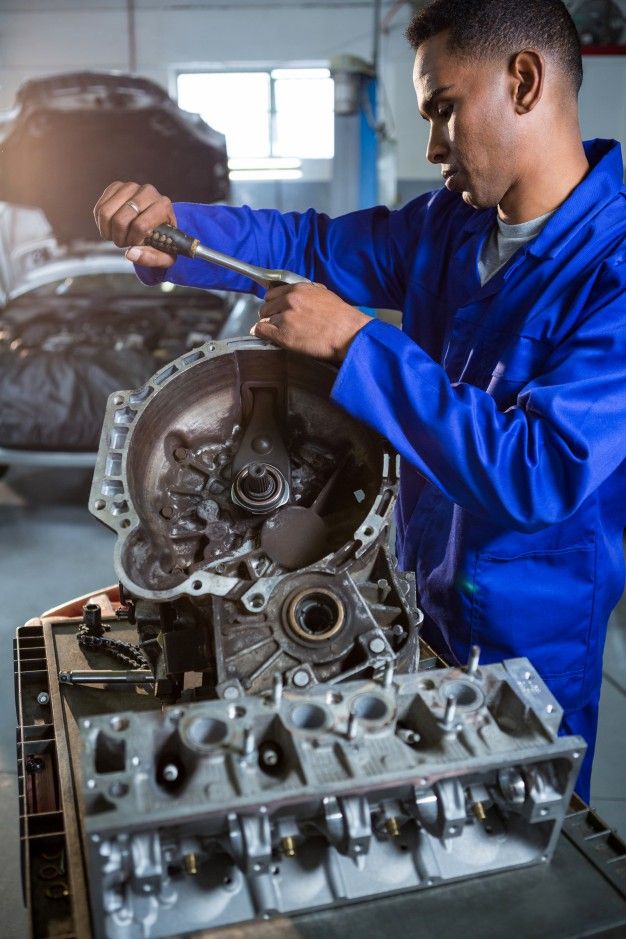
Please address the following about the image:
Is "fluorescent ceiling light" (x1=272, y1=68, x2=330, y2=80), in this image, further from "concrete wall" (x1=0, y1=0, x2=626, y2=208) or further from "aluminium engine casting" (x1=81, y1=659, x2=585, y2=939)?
"aluminium engine casting" (x1=81, y1=659, x2=585, y2=939)

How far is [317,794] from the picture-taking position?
93 centimetres

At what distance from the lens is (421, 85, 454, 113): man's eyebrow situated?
1.31 metres

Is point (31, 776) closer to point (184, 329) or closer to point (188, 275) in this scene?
point (188, 275)

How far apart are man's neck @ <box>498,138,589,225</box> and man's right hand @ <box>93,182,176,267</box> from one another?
62 centimetres

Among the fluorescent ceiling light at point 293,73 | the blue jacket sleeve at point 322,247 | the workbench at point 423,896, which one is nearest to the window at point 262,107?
the fluorescent ceiling light at point 293,73

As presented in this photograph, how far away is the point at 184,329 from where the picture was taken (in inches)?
190

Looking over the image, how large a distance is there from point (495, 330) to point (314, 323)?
38 centimetres

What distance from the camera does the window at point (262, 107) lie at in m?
7.39

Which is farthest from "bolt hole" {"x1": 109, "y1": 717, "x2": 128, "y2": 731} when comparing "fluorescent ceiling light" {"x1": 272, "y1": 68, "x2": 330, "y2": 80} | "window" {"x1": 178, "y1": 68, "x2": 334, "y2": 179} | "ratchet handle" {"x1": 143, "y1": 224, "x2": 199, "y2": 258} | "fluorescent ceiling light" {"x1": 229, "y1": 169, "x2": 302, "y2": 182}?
"fluorescent ceiling light" {"x1": 272, "y1": 68, "x2": 330, "y2": 80}

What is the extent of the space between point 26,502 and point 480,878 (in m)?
4.12

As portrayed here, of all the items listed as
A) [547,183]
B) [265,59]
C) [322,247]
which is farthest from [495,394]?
[265,59]

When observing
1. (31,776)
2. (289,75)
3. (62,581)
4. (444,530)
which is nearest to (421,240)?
(444,530)

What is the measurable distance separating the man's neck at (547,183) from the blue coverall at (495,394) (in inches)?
1.2

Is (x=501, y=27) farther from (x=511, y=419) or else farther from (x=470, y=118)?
(x=511, y=419)
